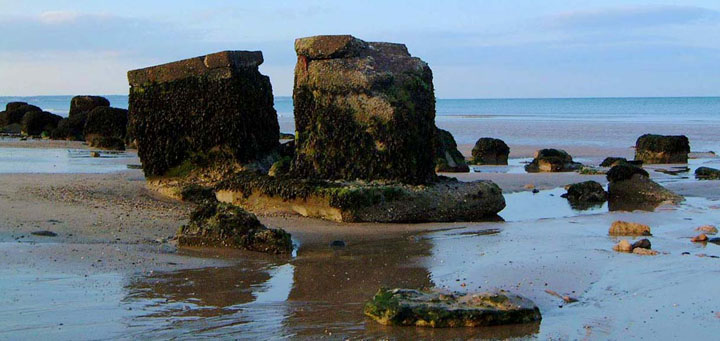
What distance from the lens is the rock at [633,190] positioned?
40.8 ft

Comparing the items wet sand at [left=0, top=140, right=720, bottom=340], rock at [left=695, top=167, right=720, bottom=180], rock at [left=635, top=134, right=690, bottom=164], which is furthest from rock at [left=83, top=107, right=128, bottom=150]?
rock at [left=695, top=167, right=720, bottom=180]

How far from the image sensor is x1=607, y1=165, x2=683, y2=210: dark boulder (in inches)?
487

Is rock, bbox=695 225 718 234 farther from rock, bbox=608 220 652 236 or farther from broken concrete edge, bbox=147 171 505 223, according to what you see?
broken concrete edge, bbox=147 171 505 223

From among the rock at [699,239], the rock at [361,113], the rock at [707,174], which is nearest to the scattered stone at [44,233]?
the rock at [361,113]

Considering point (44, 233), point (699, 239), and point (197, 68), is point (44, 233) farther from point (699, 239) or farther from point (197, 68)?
point (699, 239)

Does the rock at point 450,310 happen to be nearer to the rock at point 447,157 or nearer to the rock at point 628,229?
the rock at point 628,229

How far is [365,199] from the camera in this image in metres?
9.92

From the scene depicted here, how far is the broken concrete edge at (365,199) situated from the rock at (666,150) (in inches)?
445

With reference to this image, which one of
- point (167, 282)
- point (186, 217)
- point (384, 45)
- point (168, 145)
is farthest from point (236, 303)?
point (168, 145)

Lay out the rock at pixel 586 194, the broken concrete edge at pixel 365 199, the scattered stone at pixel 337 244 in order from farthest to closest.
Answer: the rock at pixel 586 194 < the broken concrete edge at pixel 365 199 < the scattered stone at pixel 337 244

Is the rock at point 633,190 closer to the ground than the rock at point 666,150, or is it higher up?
closer to the ground

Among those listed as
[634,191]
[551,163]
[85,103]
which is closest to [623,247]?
[634,191]

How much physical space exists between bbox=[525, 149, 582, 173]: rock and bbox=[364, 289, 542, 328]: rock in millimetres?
12974

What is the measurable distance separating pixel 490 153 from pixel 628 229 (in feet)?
39.1
